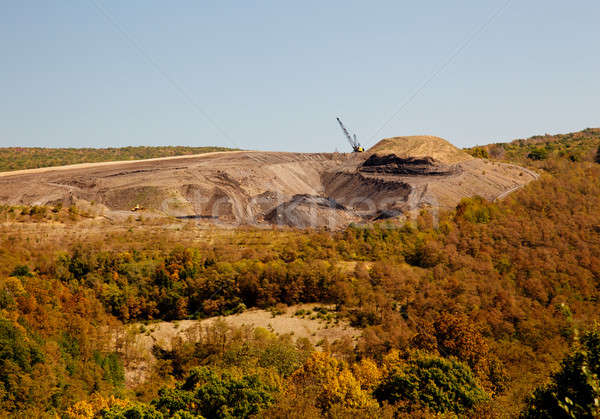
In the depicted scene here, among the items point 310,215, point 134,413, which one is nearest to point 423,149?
point 310,215

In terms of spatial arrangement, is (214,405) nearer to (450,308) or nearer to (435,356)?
(435,356)

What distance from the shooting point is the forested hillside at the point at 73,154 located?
390ft

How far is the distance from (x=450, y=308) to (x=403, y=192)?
1697 inches

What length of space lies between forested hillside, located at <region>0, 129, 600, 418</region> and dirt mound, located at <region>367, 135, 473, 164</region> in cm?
2649

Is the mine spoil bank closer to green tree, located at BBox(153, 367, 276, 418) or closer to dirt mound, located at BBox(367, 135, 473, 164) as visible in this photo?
dirt mound, located at BBox(367, 135, 473, 164)

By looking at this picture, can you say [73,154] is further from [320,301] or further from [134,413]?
[134,413]

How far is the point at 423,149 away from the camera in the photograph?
101 metres

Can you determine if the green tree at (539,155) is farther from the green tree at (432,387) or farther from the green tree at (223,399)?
the green tree at (223,399)

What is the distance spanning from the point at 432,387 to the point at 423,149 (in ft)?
254

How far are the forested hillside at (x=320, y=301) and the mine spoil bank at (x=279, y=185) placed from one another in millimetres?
9456

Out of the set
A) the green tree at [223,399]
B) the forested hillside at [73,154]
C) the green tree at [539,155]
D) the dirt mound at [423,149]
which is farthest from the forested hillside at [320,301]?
the forested hillside at [73,154]

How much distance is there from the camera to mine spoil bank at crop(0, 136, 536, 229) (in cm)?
7681

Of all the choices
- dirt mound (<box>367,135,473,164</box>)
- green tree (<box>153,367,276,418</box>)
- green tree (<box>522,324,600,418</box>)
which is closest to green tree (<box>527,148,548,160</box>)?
dirt mound (<box>367,135,473,164</box>)

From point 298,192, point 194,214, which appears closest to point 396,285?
point 194,214
